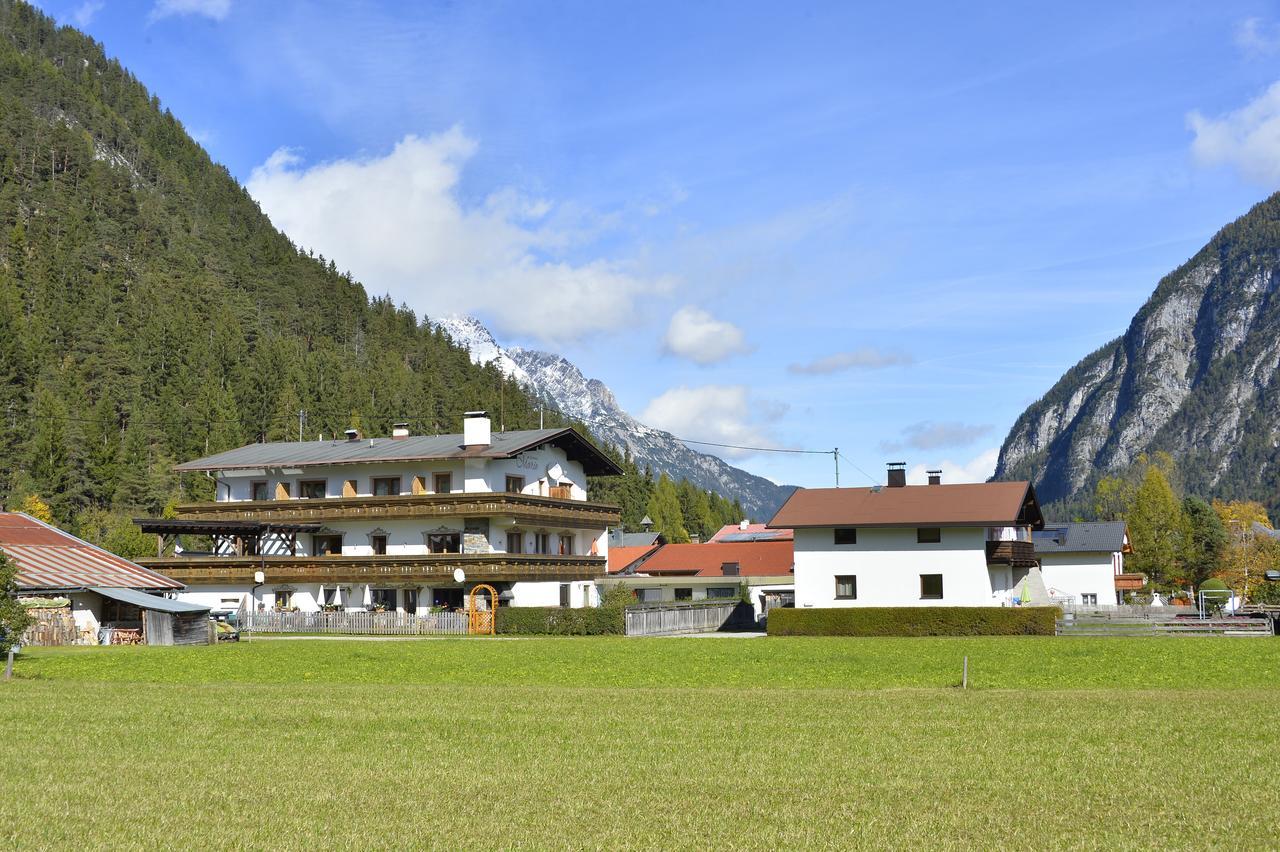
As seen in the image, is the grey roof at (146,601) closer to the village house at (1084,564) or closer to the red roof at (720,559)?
the red roof at (720,559)

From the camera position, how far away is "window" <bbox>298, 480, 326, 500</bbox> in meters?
70.2

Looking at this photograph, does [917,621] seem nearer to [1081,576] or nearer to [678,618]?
[678,618]

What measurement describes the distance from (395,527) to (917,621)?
29.1m

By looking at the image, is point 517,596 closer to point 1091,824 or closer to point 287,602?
point 287,602

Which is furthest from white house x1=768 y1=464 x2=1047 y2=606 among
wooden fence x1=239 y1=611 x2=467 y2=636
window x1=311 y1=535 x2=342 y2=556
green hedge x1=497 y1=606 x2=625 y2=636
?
window x1=311 y1=535 x2=342 y2=556

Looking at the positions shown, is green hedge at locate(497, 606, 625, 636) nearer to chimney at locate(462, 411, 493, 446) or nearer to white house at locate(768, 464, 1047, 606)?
white house at locate(768, 464, 1047, 606)

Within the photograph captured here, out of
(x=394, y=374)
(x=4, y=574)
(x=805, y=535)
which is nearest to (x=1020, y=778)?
(x=4, y=574)

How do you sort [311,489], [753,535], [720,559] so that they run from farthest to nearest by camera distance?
[753,535]
[720,559]
[311,489]

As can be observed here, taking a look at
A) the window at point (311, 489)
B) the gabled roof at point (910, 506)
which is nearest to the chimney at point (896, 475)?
the gabled roof at point (910, 506)

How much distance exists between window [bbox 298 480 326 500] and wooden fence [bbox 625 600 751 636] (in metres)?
22.0

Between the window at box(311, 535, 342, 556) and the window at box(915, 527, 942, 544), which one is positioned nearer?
the window at box(915, 527, 942, 544)

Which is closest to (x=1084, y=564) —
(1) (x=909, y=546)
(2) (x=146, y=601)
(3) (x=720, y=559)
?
(3) (x=720, y=559)

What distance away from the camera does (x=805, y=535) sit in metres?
60.7

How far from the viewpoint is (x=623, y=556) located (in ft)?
344
